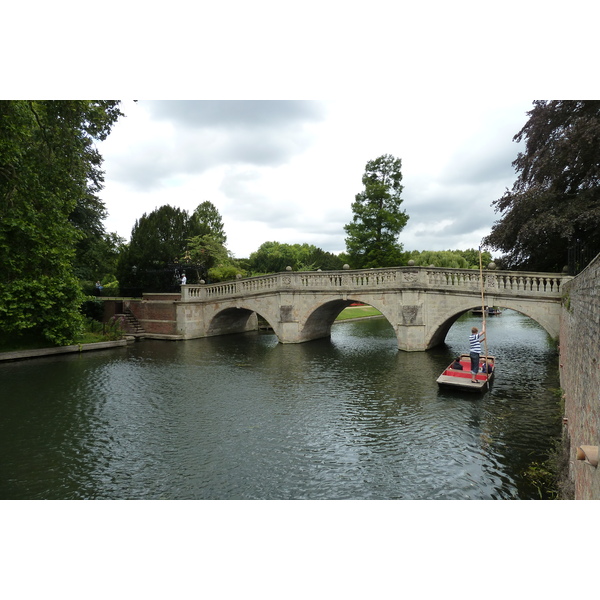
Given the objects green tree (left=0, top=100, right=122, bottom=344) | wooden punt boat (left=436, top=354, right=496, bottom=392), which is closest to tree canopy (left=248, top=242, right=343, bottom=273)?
green tree (left=0, top=100, right=122, bottom=344)

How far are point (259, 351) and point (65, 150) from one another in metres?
11.2

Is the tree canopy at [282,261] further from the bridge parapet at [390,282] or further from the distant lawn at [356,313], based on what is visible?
the bridge parapet at [390,282]

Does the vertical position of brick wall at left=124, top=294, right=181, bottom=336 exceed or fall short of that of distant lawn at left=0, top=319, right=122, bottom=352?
it exceeds it

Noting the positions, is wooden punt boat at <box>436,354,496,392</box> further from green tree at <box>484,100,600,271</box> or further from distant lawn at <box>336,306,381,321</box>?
distant lawn at <box>336,306,381,321</box>

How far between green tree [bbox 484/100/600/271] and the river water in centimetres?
491

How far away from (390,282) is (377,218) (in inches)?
705

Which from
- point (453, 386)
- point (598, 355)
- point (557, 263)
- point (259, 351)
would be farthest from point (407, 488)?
point (557, 263)

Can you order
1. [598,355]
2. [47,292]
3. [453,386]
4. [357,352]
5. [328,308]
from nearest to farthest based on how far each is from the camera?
1. [598,355]
2. [453,386]
3. [47,292]
4. [357,352]
5. [328,308]

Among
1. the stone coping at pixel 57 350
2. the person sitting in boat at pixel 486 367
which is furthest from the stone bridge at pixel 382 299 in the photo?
the stone coping at pixel 57 350

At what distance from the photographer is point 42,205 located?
650 inches

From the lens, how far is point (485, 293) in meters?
16.4

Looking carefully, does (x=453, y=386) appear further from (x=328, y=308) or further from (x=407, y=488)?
(x=328, y=308)

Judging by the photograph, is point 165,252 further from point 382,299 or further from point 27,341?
point 382,299

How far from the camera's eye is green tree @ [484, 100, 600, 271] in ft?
49.4
